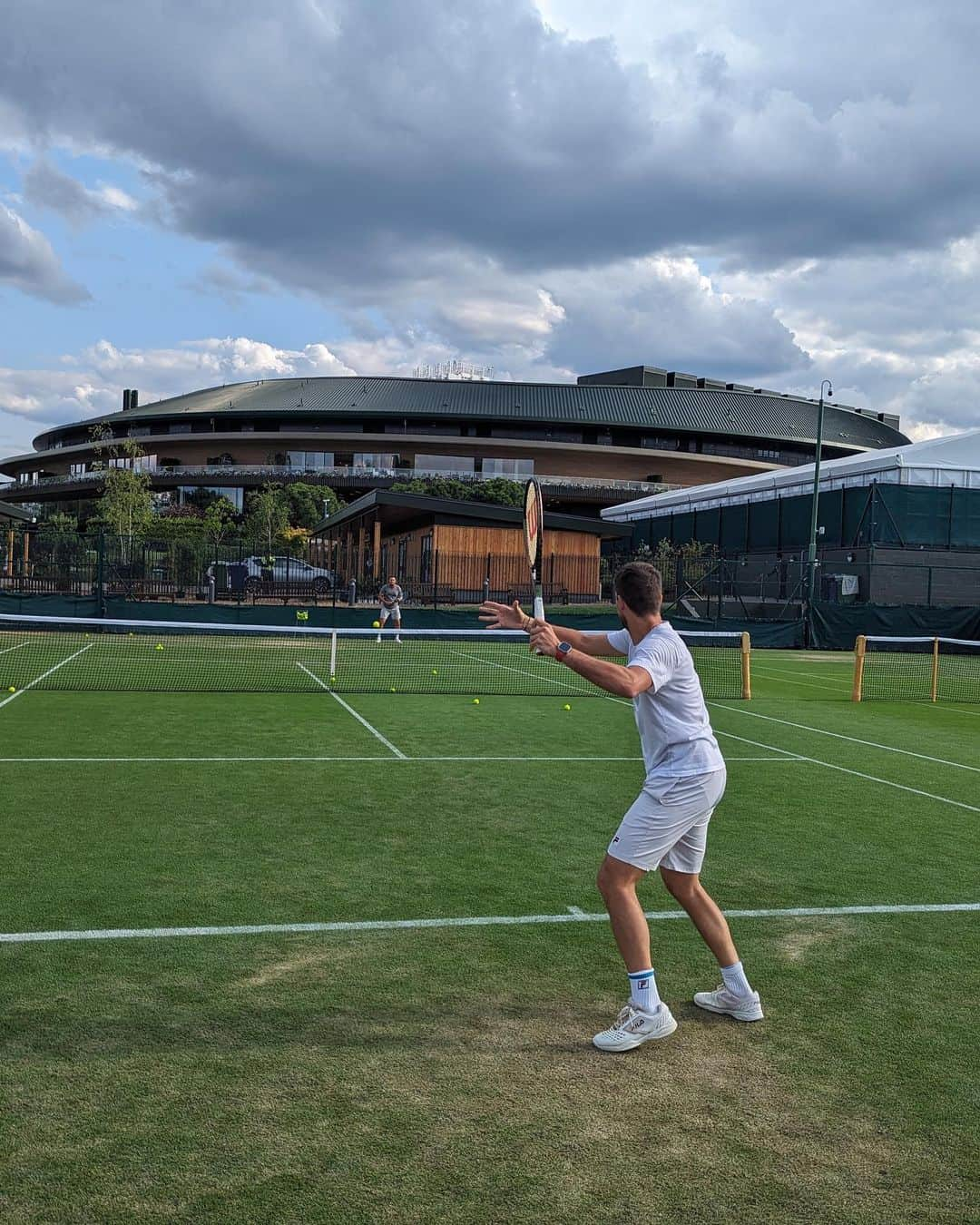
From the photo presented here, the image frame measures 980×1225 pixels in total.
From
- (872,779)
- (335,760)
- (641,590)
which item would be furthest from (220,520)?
(641,590)

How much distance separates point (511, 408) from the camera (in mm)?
107062

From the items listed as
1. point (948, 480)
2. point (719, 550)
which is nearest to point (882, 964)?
point (948, 480)

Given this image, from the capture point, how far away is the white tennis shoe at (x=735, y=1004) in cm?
523

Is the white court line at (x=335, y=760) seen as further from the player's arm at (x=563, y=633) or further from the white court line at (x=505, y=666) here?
the white court line at (x=505, y=666)

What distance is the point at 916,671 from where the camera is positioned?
29641 millimetres

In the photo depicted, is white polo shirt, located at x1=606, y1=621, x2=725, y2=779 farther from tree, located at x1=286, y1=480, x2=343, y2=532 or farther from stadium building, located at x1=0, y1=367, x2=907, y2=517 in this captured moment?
stadium building, located at x1=0, y1=367, x2=907, y2=517

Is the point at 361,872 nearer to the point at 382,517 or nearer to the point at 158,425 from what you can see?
the point at 382,517

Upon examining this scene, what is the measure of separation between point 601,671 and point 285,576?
46986mm

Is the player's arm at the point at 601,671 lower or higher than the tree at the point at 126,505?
lower

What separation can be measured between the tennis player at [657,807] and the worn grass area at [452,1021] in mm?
214

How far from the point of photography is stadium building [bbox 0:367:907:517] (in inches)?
4097

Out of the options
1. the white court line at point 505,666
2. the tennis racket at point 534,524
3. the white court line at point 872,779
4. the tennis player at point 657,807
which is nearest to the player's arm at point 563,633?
the tennis player at point 657,807

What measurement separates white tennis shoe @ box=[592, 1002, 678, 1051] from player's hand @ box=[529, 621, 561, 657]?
1568 millimetres

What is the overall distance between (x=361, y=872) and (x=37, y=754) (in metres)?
5.91
